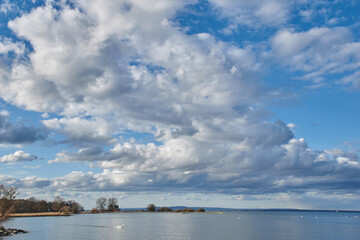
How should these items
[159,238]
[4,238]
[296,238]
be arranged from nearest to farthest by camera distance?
[4,238] → [159,238] → [296,238]

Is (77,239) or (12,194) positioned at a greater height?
(12,194)

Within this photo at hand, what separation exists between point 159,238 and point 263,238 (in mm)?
30234

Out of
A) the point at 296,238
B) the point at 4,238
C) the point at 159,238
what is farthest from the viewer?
the point at 296,238

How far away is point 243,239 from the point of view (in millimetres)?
94250

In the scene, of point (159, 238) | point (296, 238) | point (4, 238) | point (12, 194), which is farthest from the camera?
point (12, 194)

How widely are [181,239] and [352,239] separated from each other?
53.2 m

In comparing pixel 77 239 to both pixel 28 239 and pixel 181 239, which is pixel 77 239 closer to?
pixel 28 239

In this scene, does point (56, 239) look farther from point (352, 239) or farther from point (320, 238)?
point (352, 239)

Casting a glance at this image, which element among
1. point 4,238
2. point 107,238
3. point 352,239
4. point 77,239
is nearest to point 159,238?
point 107,238

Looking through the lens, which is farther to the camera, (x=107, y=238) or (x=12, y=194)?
(x=12, y=194)

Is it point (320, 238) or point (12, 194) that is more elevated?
point (12, 194)

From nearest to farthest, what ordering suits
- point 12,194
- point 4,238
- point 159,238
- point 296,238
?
point 4,238 < point 159,238 < point 296,238 < point 12,194

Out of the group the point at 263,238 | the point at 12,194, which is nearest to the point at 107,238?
the point at 12,194

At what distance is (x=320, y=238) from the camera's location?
104312 millimetres
